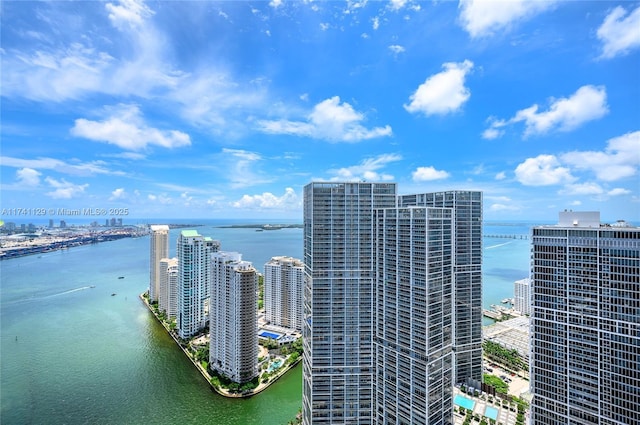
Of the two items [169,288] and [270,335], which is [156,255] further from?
[270,335]

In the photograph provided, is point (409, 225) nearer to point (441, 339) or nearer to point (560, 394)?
point (441, 339)

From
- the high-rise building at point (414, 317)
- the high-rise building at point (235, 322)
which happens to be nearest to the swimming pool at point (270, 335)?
the high-rise building at point (235, 322)


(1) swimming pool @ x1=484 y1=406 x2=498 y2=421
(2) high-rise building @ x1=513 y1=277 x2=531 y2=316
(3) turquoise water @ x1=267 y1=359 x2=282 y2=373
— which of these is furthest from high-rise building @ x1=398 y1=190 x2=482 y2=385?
(2) high-rise building @ x1=513 y1=277 x2=531 y2=316

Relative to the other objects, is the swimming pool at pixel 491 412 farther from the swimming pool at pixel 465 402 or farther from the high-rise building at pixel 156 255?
the high-rise building at pixel 156 255

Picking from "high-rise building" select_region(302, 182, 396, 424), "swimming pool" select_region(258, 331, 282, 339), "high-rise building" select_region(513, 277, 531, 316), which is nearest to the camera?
"high-rise building" select_region(302, 182, 396, 424)

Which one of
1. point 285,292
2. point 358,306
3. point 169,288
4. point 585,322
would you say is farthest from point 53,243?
point 585,322

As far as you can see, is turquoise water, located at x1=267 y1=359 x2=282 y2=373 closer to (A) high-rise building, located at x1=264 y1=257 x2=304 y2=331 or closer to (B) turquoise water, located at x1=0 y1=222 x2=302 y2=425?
(B) turquoise water, located at x1=0 y1=222 x2=302 y2=425

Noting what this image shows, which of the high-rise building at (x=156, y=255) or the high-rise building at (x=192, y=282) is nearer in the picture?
the high-rise building at (x=192, y=282)
